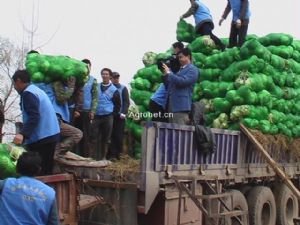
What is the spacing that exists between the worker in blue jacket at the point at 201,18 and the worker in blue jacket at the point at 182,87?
2216 millimetres

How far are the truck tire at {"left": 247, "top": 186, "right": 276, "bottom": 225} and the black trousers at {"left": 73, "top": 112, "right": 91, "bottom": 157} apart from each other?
2.36 metres

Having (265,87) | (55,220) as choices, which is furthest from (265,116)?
(55,220)

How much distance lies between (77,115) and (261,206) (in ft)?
9.42

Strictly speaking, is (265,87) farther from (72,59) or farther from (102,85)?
(72,59)

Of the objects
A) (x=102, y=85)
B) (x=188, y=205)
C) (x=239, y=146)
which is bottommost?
(x=188, y=205)

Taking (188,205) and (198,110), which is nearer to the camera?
(188,205)

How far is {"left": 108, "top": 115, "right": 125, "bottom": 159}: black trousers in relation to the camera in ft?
24.4

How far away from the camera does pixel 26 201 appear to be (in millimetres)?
3209

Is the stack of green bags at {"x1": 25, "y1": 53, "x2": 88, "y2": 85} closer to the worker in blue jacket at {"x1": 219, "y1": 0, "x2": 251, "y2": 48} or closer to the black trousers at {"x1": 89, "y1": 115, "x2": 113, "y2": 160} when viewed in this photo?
the black trousers at {"x1": 89, "y1": 115, "x2": 113, "y2": 160}

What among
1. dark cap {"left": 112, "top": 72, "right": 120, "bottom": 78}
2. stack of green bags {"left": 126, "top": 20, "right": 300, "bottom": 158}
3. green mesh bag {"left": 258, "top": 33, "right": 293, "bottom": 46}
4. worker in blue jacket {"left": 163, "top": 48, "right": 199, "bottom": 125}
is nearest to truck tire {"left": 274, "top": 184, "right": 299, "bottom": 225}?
stack of green bags {"left": 126, "top": 20, "right": 300, "bottom": 158}

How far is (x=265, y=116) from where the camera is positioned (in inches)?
294

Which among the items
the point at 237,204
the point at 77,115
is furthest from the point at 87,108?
the point at 237,204

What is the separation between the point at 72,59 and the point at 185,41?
357 centimetres

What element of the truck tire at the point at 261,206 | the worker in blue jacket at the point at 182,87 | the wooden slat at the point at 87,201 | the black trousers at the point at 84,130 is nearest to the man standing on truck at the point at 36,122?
the wooden slat at the point at 87,201
